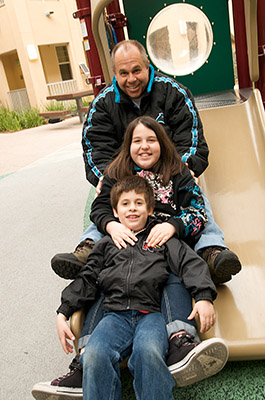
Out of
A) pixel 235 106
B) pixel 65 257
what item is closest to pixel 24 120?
pixel 235 106

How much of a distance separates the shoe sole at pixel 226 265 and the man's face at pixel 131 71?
3.64 ft

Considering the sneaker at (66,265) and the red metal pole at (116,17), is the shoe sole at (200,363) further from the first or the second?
the red metal pole at (116,17)

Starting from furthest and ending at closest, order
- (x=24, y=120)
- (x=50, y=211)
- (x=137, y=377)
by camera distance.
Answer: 1. (x=24, y=120)
2. (x=50, y=211)
3. (x=137, y=377)

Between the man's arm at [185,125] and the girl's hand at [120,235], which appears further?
the man's arm at [185,125]

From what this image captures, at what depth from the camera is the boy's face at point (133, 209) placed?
5.87ft

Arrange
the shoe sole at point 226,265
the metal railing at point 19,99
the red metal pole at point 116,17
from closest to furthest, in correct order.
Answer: the shoe sole at point 226,265
the red metal pole at point 116,17
the metal railing at point 19,99

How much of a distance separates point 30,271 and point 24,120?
9917mm

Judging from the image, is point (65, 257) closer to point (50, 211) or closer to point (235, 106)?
point (235, 106)

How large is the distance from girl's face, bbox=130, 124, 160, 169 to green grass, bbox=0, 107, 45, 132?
10.5 m

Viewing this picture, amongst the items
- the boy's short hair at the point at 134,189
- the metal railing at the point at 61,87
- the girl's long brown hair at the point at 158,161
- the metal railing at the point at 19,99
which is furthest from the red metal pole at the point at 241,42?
the metal railing at the point at 19,99

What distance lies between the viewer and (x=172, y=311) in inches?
62.2

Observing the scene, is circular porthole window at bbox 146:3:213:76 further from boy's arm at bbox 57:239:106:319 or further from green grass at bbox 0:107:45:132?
green grass at bbox 0:107:45:132

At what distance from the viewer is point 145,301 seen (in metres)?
1.57

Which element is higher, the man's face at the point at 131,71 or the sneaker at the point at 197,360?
the man's face at the point at 131,71
